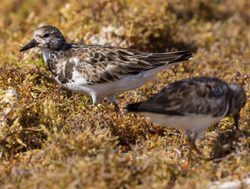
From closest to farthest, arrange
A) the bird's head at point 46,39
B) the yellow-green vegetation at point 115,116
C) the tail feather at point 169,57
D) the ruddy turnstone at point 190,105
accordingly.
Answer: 1. the yellow-green vegetation at point 115,116
2. the ruddy turnstone at point 190,105
3. the tail feather at point 169,57
4. the bird's head at point 46,39

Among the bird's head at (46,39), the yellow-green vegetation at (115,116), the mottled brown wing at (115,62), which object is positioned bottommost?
the yellow-green vegetation at (115,116)

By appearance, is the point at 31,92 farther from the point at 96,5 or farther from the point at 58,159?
the point at 96,5

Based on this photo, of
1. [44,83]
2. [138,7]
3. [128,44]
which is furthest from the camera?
[138,7]

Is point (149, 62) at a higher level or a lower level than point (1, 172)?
higher

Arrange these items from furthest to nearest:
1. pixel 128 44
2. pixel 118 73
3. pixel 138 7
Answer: pixel 138 7
pixel 128 44
pixel 118 73

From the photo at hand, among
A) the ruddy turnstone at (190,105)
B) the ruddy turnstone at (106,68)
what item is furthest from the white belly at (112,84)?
the ruddy turnstone at (190,105)

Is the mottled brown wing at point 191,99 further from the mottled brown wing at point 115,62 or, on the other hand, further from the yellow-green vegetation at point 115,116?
the mottled brown wing at point 115,62

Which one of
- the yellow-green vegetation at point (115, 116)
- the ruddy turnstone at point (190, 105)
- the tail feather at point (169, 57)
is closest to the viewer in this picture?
the yellow-green vegetation at point (115, 116)

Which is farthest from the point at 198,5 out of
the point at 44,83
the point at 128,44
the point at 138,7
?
the point at 44,83
